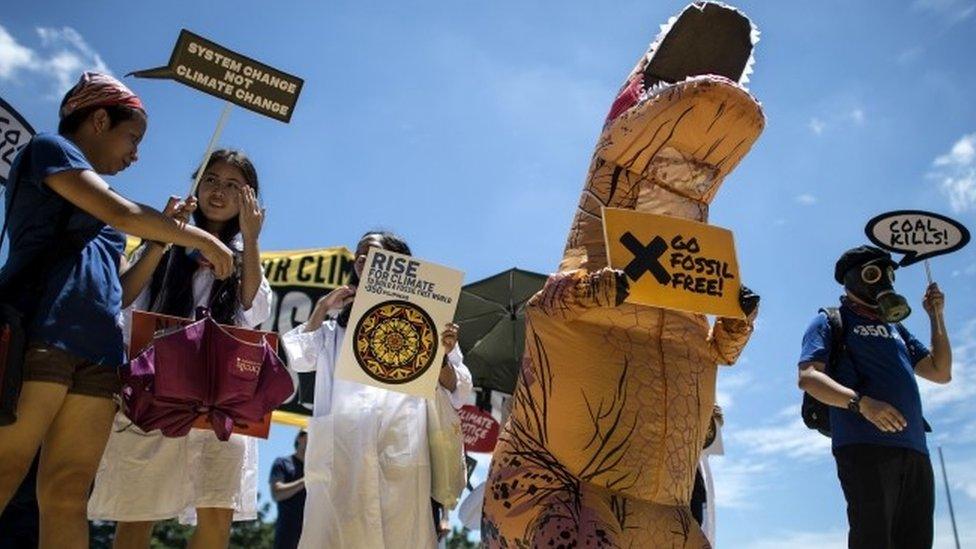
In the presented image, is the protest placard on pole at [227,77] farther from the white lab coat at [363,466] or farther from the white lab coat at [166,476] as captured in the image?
the white lab coat at [363,466]

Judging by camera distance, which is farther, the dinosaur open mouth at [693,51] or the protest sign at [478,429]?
the protest sign at [478,429]

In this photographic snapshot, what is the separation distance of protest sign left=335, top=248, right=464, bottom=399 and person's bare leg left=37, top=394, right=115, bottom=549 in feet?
4.58

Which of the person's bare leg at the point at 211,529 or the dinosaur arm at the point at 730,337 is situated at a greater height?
the dinosaur arm at the point at 730,337

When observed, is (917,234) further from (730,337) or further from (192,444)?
(192,444)

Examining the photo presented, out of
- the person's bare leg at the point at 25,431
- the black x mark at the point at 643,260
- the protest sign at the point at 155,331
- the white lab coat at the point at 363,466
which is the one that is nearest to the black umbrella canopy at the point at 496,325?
the white lab coat at the point at 363,466

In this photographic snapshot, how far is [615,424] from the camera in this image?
275 centimetres

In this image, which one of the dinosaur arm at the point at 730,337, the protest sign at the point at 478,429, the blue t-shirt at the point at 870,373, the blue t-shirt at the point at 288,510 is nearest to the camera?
the dinosaur arm at the point at 730,337

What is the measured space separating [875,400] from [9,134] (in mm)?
4589

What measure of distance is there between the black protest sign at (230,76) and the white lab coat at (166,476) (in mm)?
843

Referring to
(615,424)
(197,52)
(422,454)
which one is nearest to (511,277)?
(422,454)

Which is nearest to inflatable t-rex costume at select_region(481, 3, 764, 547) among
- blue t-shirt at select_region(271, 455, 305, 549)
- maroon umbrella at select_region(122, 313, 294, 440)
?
maroon umbrella at select_region(122, 313, 294, 440)

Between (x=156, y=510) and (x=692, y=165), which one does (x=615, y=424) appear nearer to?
(x=692, y=165)

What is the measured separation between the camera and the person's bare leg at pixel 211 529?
3412 mm

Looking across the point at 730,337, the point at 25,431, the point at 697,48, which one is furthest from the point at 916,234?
the point at 25,431
